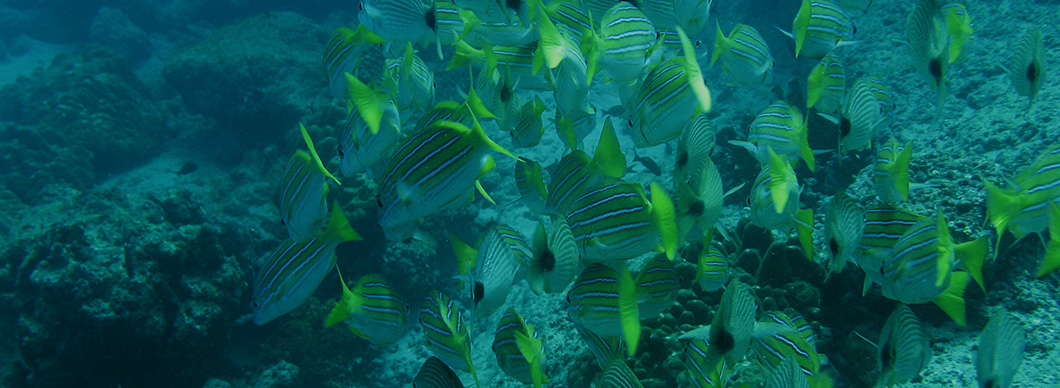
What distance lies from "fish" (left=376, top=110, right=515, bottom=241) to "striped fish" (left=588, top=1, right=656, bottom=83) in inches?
47.8

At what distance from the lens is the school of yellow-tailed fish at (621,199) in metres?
2.06

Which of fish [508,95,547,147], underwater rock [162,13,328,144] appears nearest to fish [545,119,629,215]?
fish [508,95,547,147]

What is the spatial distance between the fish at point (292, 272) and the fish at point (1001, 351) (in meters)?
3.20

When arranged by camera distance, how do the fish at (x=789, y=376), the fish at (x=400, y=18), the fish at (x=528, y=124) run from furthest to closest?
the fish at (x=528, y=124) < the fish at (x=400, y=18) < the fish at (x=789, y=376)

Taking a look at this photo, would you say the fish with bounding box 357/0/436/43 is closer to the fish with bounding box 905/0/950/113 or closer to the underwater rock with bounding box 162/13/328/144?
the fish with bounding box 905/0/950/113

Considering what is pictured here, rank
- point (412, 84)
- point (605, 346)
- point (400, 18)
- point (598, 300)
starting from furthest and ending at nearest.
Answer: point (412, 84) < point (400, 18) < point (605, 346) < point (598, 300)

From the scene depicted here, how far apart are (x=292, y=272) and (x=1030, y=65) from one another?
16.0 ft

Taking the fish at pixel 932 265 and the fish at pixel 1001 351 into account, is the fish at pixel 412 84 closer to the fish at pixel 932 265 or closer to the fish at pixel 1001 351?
the fish at pixel 932 265

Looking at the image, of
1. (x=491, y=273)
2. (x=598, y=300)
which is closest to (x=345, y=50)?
(x=491, y=273)

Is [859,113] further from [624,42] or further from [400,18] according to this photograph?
[400,18]

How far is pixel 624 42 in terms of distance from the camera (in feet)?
9.41

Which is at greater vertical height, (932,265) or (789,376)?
(932,265)

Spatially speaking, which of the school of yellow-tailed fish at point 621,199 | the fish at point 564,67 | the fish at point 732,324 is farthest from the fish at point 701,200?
the fish at point 564,67

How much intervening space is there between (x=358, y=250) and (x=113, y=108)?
12.6 m
